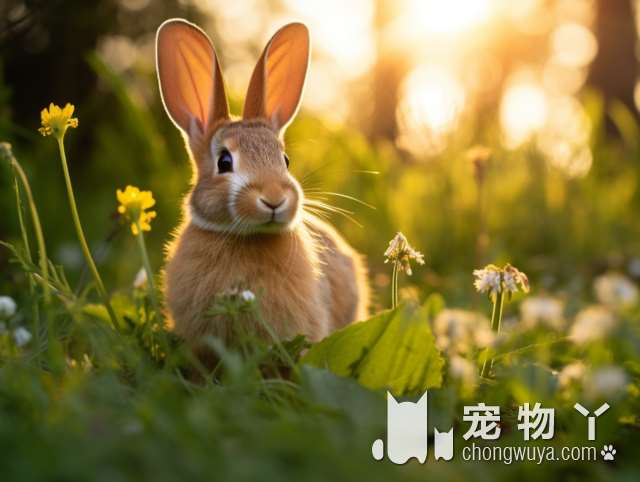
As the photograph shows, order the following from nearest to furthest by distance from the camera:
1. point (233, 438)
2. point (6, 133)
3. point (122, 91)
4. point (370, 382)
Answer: point (233, 438) < point (370, 382) < point (6, 133) < point (122, 91)

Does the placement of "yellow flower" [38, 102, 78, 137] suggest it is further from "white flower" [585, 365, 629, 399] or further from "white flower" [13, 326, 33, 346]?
"white flower" [585, 365, 629, 399]

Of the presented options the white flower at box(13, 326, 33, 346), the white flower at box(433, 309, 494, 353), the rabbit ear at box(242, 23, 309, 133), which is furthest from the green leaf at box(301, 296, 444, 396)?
the rabbit ear at box(242, 23, 309, 133)

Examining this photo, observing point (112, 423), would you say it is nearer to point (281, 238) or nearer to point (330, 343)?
point (330, 343)

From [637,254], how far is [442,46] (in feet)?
26.3

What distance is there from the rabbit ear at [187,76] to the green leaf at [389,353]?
127 cm

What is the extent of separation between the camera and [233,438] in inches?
61.4

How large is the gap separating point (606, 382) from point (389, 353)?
72 cm

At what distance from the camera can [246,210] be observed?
2578 millimetres

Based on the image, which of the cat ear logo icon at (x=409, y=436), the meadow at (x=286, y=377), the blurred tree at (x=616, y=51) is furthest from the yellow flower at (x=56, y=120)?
the blurred tree at (x=616, y=51)

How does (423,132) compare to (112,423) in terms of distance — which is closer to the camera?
(112,423)

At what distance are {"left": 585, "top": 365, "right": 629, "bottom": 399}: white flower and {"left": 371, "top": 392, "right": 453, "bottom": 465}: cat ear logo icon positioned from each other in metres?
0.36

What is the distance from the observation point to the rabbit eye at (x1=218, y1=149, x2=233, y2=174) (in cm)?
283

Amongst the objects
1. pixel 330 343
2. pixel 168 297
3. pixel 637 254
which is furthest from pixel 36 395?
pixel 637 254

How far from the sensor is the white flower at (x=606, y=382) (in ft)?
5.43
